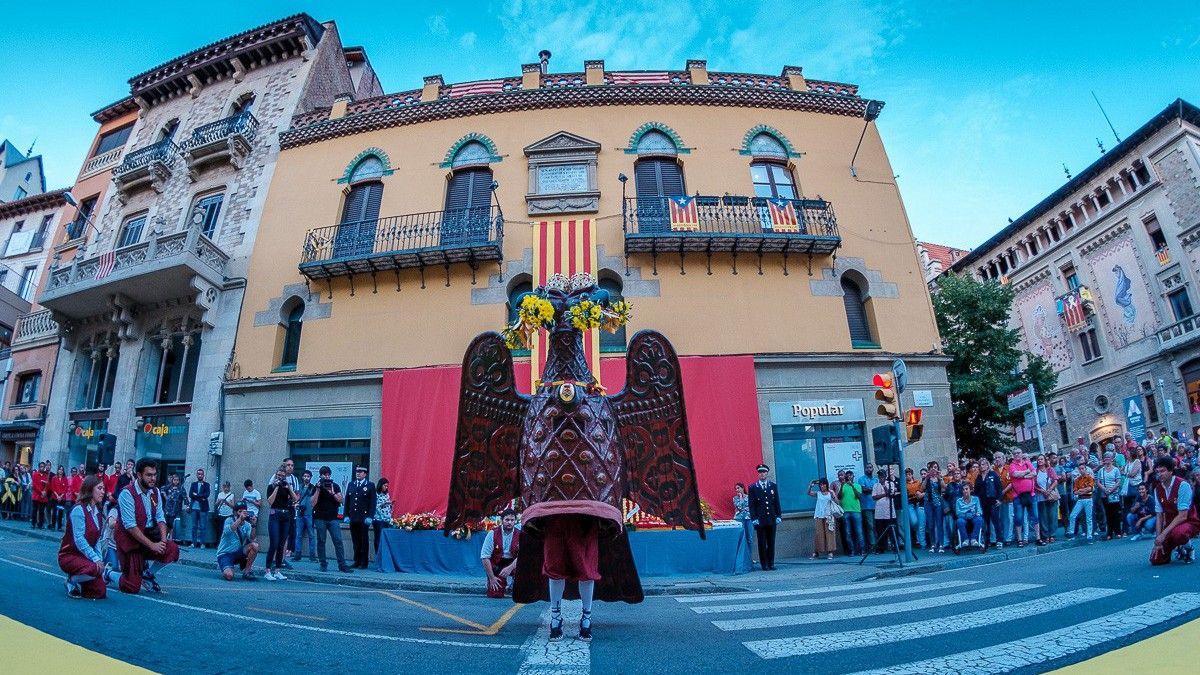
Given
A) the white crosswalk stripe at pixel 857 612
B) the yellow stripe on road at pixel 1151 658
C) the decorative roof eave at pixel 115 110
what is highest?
the decorative roof eave at pixel 115 110

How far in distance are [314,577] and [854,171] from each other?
17906 mm

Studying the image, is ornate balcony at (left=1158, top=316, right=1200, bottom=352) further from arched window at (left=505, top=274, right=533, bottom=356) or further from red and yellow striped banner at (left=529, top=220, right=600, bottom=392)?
arched window at (left=505, top=274, right=533, bottom=356)

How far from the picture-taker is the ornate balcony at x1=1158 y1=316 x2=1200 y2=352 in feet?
82.1

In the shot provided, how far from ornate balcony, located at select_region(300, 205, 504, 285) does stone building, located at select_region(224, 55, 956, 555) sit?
0.06 m

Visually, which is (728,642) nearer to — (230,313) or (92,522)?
(92,522)

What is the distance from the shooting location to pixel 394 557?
1149 centimetres

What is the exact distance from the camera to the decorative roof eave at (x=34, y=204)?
26.0m

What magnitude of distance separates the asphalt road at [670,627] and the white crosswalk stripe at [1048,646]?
1 centimetres

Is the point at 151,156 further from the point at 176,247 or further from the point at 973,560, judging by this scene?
the point at 973,560

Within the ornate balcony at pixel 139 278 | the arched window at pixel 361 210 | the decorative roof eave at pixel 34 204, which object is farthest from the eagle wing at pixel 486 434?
the decorative roof eave at pixel 34 204

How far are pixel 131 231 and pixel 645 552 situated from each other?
22.7 meters

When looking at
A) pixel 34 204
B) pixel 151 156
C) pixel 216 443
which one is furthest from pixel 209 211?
pixel 34 204

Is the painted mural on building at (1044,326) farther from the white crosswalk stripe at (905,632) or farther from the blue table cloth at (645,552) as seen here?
the white crosswalk stripe at (905,632)

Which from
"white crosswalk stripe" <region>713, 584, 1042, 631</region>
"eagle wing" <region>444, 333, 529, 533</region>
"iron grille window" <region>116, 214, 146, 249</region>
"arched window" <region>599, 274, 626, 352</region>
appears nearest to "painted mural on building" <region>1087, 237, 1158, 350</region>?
"arched window" <region>599, 274, 626, 352</region>
